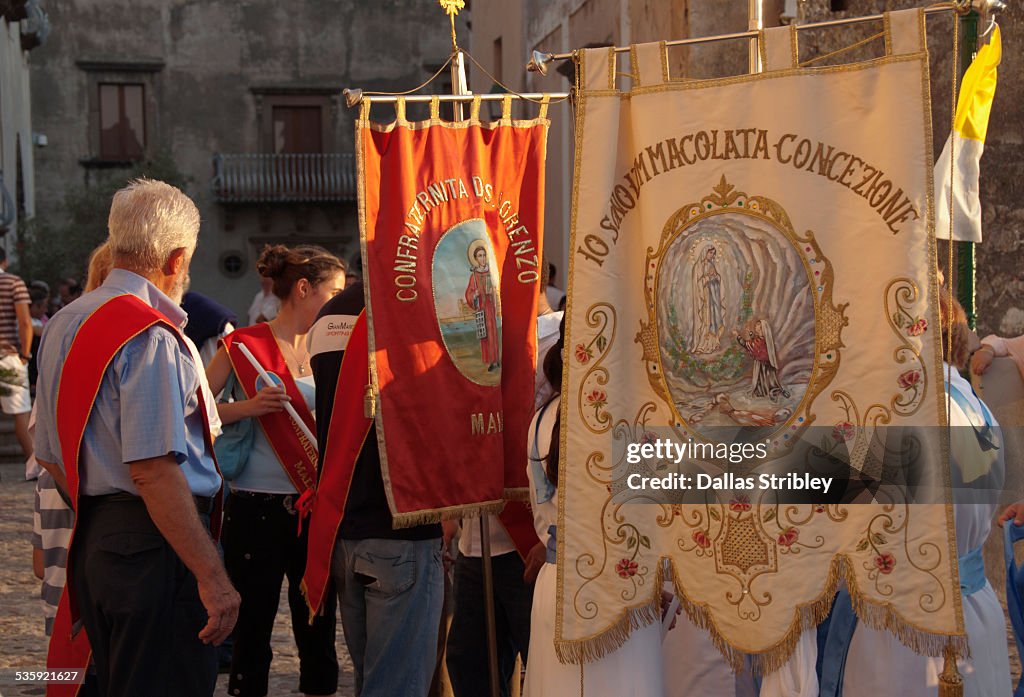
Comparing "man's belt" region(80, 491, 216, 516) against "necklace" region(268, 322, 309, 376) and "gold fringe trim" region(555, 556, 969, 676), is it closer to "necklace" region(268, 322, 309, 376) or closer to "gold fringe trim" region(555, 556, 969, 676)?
"gold fringe trim" region(555, 556, 969, 676)

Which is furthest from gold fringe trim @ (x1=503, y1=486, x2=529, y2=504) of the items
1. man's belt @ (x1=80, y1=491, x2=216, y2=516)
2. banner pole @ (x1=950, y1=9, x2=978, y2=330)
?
banner pole @ (x1=950, y1=9, x2=978, y2=330)

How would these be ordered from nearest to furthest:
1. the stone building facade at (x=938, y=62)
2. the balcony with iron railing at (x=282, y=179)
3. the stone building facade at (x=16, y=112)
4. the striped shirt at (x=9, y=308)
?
1. the stone building facade at (x=938, y=62)
2. the striped shirt at (x=9, y=308)
3. the stone building facade at (x=16, y=112)
4. the balcony with iron railing at (x=282, y=179)

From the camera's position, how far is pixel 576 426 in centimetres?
362

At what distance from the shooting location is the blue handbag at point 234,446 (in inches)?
204

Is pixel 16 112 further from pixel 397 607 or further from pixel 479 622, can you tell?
pixel 397 607

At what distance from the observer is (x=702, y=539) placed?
11.7 ft

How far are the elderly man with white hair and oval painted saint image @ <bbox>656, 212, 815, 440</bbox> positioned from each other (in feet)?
4.14

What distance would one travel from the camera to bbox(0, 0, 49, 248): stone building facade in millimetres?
21266

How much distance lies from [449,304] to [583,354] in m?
0.82

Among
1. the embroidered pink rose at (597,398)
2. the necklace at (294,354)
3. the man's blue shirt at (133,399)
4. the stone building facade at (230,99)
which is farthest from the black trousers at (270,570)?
the stone building facade at (230,99)

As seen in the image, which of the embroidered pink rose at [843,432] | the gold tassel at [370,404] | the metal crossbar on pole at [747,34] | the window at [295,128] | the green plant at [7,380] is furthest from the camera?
the window at [295,128]

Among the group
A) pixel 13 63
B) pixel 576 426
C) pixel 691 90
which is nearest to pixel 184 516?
pixel 576 426

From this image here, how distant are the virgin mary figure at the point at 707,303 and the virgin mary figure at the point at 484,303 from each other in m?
0.98

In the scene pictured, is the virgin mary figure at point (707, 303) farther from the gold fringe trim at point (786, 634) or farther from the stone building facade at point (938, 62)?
the stone building facade at point (938, 62)
